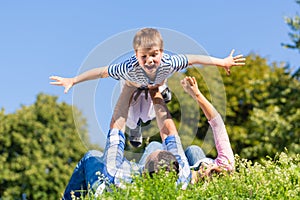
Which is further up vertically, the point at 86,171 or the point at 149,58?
the point at 149,58

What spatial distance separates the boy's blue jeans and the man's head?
2.46ft

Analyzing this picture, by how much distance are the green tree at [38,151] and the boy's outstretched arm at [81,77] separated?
23.2 m

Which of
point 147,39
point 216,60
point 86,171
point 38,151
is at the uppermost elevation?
point 38,151

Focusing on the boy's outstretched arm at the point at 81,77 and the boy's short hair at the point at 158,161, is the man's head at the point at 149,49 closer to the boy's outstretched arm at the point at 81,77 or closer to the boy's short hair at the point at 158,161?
the boy's outstretched arm at the point at 81,77

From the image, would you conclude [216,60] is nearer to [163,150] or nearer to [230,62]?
[230,62]

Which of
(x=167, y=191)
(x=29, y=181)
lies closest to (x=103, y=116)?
(x=167, y=191)

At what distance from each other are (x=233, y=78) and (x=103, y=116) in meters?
19.8

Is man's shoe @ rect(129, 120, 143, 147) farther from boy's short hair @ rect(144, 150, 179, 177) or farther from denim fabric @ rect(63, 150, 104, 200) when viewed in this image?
boy's short hair @ rect(144, 150, 179, 177)

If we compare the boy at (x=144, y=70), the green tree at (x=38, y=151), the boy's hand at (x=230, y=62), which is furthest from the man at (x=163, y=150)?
the green tree at (x=38, y=151)

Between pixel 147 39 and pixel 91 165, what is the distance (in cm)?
114

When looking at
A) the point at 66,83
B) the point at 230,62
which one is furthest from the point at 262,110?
the point at 66,83

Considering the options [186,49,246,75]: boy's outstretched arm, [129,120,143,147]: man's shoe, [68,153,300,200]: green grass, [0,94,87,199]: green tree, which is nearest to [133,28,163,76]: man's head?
[186,49,246,75]: boy's outstretched arm

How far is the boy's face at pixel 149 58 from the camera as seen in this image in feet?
15.5

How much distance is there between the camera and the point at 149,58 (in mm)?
4703
